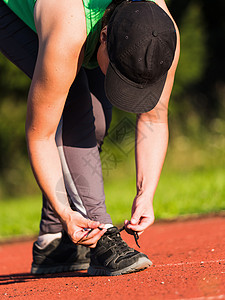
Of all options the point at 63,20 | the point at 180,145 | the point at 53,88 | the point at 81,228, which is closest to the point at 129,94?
the point at 53,88

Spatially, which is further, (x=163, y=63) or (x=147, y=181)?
(x=147, y=181)

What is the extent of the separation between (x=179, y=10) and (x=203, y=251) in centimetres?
1482

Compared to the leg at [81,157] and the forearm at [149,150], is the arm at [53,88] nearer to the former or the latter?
the leg at [81,157]

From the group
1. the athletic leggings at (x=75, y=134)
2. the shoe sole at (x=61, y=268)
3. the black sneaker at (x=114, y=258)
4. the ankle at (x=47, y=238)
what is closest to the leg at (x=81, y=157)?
the athletic leggings at (x=75, y=134)

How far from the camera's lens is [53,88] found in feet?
8.82

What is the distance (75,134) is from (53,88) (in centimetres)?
60

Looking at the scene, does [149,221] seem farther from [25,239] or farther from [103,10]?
[25,239]

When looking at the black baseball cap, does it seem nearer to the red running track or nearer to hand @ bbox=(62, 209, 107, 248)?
hand @ bbox=(62, 209, 107, 248)

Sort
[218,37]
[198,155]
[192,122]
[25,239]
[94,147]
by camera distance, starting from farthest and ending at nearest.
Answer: [218,37], [192,122], [198,155], [25,239], [94,147]

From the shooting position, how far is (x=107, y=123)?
361 cm

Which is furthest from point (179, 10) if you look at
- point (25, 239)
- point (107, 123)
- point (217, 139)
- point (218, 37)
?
point (107, 123)

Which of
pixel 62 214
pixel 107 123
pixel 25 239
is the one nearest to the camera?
pixel 62 214

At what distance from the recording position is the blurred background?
7.28 metres

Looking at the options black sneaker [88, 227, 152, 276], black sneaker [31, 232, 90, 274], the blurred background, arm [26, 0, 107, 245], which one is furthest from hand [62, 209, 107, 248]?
the blurred background
